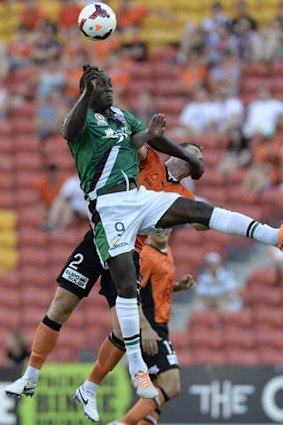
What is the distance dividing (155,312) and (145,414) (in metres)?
1.00

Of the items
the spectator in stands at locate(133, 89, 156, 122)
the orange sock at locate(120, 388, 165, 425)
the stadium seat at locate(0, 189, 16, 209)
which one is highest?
the spectator in stands at locate(133, 89, 156, 122)

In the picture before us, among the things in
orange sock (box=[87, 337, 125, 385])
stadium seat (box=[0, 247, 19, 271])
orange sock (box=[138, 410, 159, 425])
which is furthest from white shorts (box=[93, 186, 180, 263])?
stadium seat (box=[0, 247, 19, 271])

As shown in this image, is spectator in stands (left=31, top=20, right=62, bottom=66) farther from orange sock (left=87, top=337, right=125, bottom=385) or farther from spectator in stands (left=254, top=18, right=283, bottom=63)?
orange sock (left=87, top=337, right=125, bottom=385)

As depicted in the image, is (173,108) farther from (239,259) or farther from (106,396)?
(106,396)

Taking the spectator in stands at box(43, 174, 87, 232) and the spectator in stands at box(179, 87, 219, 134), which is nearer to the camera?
the spectator in stands at box(43, 174, 87, 232)

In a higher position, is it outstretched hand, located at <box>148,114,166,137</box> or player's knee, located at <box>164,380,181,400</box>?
outstretched hand, located at <box>148,114,166,137</box>

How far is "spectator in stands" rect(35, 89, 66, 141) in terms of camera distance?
70.6 ft

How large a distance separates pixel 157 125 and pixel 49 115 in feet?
35.8

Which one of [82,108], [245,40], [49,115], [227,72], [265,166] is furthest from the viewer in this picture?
[245,40]

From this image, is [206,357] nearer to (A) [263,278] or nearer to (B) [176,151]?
(A) [263,278]

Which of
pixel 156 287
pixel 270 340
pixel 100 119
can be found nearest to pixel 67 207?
pixel 270 340

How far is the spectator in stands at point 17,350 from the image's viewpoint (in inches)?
698

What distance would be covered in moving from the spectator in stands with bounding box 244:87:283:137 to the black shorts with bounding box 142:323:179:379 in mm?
6970

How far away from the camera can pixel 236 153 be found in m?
20.0
